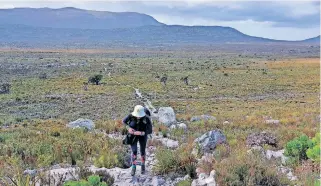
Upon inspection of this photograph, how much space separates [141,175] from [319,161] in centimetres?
377

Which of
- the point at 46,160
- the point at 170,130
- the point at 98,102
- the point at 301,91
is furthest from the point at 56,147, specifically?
the point at 301,91

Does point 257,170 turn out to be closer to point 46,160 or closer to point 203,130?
point 46,160

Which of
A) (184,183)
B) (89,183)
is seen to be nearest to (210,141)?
(184,183)

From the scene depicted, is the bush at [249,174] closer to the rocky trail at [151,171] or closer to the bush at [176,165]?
the rocky trail at [151,171]

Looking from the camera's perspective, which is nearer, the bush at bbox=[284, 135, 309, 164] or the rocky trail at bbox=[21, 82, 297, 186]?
the rocky trail at bbox=[21, 82, 297, 186]

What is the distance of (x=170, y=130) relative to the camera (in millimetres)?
14391

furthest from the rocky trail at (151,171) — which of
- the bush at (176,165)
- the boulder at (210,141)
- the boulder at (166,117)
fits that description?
the boulder at (166,117)

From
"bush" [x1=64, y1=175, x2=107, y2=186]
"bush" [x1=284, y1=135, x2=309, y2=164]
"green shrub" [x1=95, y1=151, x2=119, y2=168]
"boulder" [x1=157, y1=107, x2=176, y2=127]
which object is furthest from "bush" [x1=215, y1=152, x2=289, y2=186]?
"boulder" [x1=157, y1=107, x2=176, y2=127]

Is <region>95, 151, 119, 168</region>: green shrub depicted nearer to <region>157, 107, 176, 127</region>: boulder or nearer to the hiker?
the hiker

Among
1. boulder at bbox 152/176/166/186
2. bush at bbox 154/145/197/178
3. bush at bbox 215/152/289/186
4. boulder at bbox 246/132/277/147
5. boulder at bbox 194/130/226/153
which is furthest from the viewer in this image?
boulder at bbox 246/132/277/147

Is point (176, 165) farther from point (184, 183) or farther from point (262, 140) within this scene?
point (262, 140)

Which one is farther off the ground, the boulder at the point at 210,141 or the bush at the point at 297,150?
the bush at the point at 297,150

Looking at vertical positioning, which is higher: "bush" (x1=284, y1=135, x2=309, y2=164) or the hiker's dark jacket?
the hiker's dark jacket

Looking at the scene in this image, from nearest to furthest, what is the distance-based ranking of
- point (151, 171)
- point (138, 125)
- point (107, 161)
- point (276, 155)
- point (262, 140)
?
point (138, 125), point (151, 171), point (107, 161), point (276, 155), point (262, 140)
